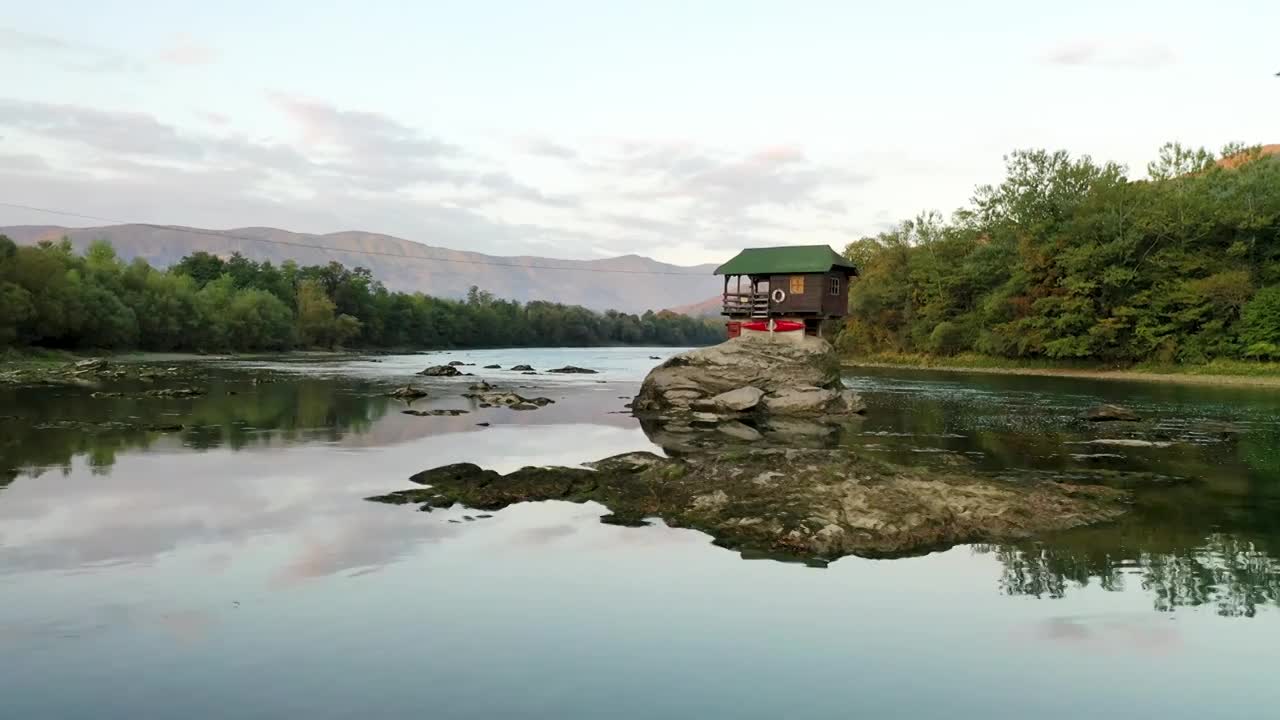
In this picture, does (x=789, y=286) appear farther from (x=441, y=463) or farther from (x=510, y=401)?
(x=441, y=463)

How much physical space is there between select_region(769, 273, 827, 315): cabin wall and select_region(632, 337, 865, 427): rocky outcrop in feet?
47.1

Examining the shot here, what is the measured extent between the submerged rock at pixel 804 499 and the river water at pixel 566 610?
0.86 meters

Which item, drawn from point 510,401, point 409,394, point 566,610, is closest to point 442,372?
point 409,394

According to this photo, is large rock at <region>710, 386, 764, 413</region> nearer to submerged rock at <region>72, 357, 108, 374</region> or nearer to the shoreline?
the shoreline

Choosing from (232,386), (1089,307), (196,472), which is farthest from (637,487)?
(1089,307)

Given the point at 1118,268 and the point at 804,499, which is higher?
the point at 1118,268

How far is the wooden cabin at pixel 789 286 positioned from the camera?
A: 6109cm

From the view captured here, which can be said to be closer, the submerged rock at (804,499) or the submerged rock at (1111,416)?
the submerged rock at (804,499)

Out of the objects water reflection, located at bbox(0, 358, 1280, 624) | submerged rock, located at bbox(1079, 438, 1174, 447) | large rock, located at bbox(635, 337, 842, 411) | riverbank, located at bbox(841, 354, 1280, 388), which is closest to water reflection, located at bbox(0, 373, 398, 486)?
water reflection, located at bbox(0, 358, 1280, 624)

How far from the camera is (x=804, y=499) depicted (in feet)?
57.8

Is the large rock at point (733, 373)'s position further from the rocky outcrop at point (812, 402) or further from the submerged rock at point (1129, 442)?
the submerged rock at point (1129, 442)

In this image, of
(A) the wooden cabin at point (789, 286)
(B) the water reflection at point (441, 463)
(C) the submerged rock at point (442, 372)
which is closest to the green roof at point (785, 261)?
(A) the wooden cabin at point (789, 286)

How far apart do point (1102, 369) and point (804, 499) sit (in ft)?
246

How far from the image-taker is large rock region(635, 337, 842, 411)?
4441cm
